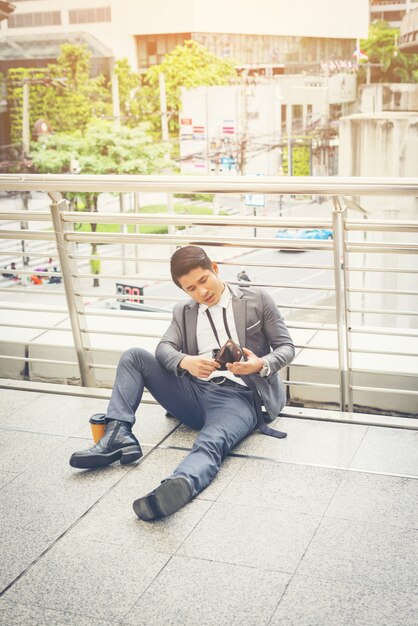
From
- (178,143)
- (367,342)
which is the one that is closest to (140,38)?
(178,143)

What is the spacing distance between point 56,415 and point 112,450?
2.71ft

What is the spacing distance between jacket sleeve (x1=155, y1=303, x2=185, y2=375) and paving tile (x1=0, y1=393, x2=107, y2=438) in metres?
0.63

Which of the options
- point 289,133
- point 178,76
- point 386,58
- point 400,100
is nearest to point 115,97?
point 178,76

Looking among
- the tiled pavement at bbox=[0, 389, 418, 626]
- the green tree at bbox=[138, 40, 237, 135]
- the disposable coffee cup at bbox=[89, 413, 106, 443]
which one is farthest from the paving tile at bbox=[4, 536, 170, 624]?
the green tree at bbox=[138, 40, 237, 135]

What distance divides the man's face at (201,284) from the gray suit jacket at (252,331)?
13 centimetres

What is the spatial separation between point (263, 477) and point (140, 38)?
2452 inches

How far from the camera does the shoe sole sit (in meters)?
3.50

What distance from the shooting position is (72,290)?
175 inches

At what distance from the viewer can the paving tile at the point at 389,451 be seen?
11.5 ft

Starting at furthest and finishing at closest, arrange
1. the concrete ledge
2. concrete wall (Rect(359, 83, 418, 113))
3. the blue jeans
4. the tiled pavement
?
concrete wall (Rect(359, 83, 418, 113)) < the concrete ledge < the blue jeans < the tiled pavement

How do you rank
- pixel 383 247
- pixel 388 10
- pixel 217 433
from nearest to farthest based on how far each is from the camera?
1. pixel 217 433
2. pixel 383 247
3. pixel 388 10

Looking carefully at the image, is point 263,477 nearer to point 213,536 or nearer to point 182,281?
point 213,536

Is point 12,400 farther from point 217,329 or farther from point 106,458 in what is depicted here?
point 217,329

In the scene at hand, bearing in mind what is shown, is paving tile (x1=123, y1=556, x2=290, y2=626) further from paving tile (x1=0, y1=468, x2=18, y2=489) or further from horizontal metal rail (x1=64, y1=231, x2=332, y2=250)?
horizontal metal rail (x1=64, y1=231, x2=332, y2=250)
